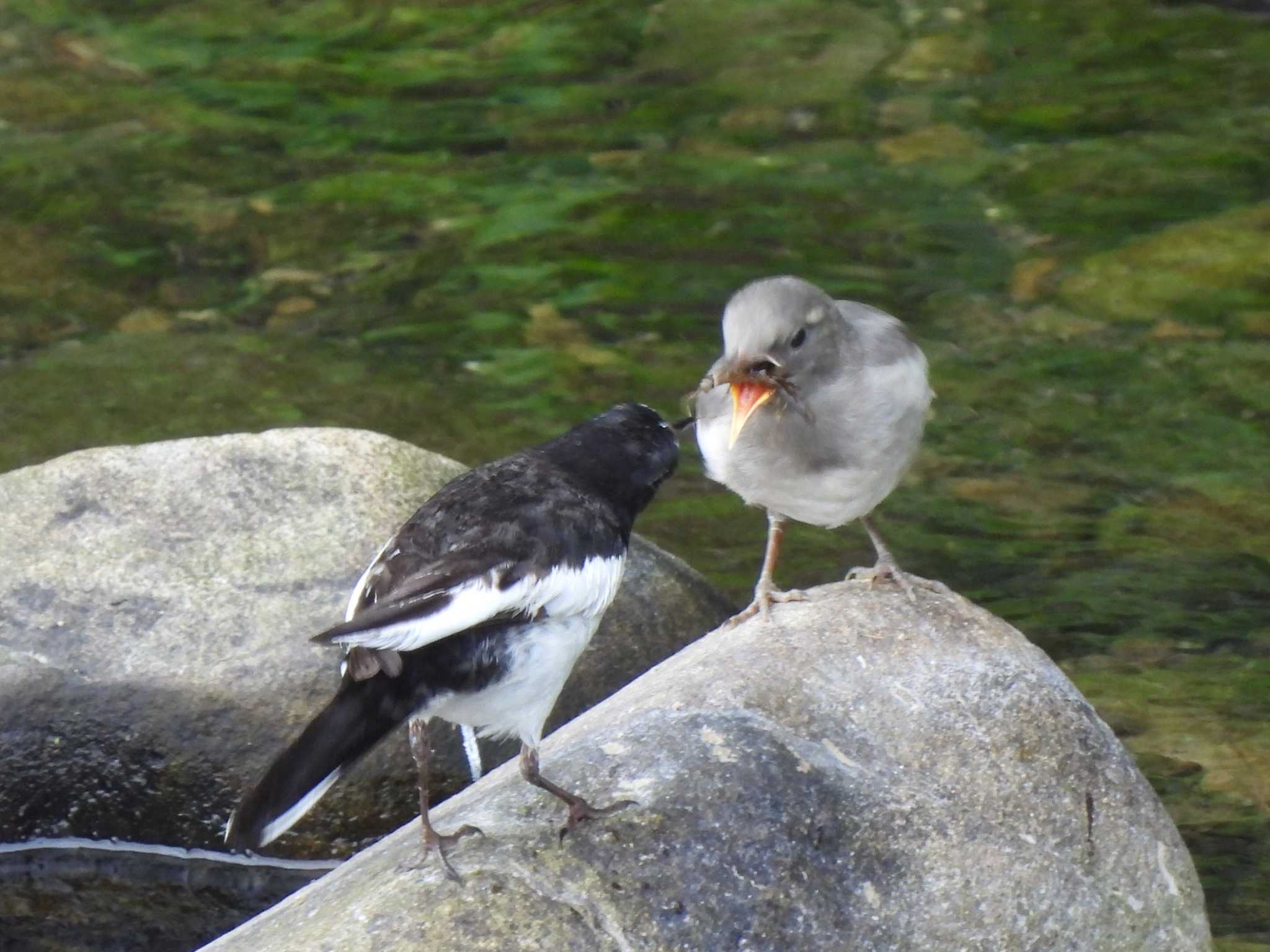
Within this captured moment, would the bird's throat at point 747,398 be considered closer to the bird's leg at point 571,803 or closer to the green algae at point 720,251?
the bird's leg at point 571,803

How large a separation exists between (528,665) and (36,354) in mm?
5486

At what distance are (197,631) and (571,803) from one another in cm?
183

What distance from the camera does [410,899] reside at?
3.75 metres

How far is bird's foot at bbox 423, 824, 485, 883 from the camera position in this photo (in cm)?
382

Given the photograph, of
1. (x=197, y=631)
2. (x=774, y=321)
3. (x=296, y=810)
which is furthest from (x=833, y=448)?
(x=197, y=631)

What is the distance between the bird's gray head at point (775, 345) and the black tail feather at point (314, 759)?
1.03m

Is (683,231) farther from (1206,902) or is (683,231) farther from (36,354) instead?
(1206,902)

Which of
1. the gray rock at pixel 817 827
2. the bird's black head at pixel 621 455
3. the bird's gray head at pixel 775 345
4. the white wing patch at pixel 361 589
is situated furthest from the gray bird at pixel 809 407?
the white wing patch at pixel 361 589

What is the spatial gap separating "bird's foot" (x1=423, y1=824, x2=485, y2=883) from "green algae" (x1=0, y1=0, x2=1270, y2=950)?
88.2 inches

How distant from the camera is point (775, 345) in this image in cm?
436

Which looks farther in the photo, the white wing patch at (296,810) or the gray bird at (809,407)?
the gray bird at (809,407)

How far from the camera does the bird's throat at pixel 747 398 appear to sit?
4367mm

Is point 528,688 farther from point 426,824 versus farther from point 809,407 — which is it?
point 809,407

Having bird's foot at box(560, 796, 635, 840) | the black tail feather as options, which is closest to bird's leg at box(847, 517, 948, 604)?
bird's foot at box(560, 796, 635, 840)
